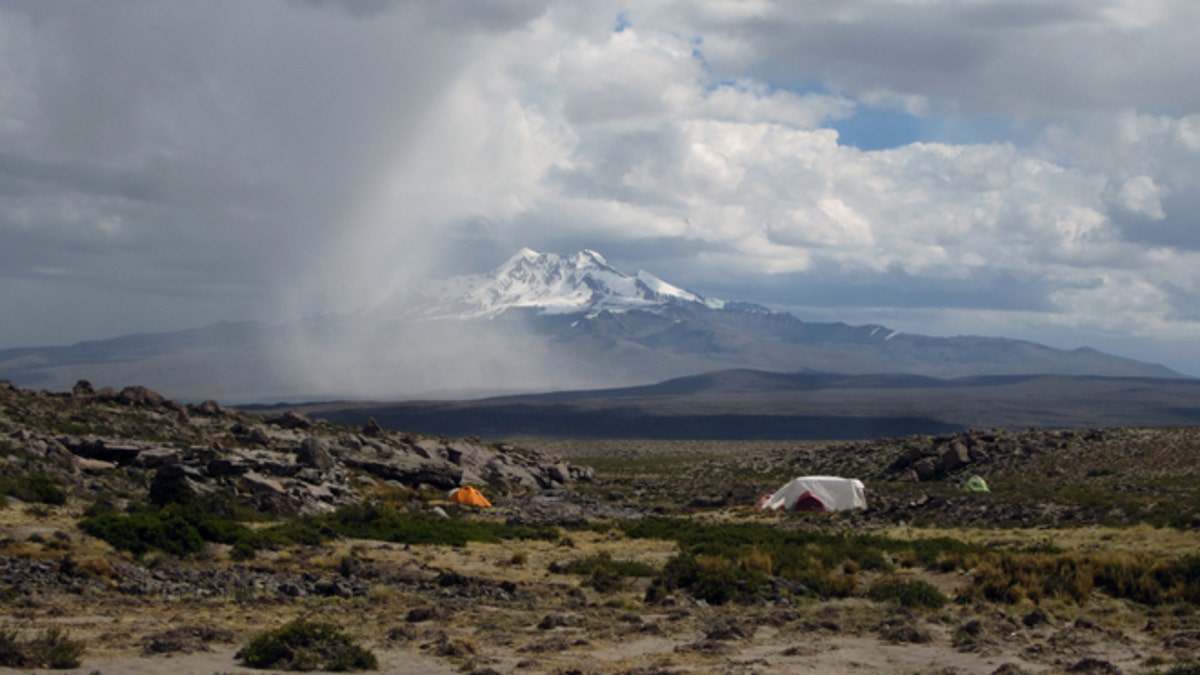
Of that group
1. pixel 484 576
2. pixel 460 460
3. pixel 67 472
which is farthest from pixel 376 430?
pixel 484 576

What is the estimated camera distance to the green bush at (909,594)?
23.7 meters

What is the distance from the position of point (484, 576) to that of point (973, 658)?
13376 millimetres

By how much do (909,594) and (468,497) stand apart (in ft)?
102

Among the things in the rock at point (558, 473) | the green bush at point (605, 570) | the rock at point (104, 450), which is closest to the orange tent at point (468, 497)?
the rock at point (104, 450)

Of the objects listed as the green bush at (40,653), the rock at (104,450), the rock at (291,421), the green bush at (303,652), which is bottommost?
the green bush at (303,652)

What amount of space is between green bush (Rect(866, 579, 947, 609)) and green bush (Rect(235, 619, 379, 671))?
12325 mm

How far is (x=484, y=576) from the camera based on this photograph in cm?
2814

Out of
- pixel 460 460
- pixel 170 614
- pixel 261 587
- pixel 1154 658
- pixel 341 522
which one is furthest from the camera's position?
pixel 460 460

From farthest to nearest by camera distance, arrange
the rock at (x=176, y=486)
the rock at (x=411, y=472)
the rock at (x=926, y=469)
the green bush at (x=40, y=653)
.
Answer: the rock at (x=926, y=469) < the rock at (x=411, y=472) < the rock at (x=176, y=486) < the green bush at (x=40, y=653)

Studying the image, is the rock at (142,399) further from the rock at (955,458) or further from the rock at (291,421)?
the rock at (955,458)

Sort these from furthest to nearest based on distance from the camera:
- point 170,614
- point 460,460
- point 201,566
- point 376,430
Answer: point 376,430 < point 460,460 < point 201,566 < point 170,614

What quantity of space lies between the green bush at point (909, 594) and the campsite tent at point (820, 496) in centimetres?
2528

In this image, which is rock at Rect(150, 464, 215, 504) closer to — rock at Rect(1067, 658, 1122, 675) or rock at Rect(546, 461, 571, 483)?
rock at Rect(1067, 658, 1122, 675)

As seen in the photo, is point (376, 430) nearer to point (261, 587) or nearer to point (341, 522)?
point (341, 522)
